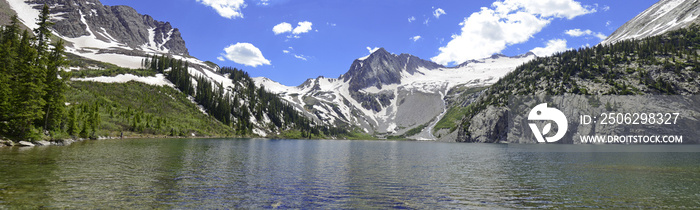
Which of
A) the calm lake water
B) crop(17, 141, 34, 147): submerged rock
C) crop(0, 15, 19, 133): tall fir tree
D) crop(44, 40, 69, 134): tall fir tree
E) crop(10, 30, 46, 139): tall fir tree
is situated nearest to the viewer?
the calm lake water

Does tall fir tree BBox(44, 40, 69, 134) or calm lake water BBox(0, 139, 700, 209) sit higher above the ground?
tall fir tree BBox(44, 40, 69, 134)

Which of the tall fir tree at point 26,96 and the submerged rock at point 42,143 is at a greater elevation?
the tall fir tree at point 26,96

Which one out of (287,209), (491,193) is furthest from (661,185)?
(287,209)

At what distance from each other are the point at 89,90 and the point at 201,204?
186 m

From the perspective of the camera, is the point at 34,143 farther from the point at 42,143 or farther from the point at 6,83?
the point at 6,83

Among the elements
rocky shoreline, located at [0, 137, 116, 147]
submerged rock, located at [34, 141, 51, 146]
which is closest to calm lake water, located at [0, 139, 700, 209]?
rocky shoreline, located at [0, 137, 116, 147]

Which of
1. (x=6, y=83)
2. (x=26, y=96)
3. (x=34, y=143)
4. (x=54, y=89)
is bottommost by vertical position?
(x=34, y=143)

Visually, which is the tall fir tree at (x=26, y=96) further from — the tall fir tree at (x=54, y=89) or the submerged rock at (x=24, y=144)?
the tall fir tree at (x=54, y=89)

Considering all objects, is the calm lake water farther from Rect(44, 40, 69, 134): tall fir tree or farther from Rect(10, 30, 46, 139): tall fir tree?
Rect(44, 40, 69, 134): tall fir tree

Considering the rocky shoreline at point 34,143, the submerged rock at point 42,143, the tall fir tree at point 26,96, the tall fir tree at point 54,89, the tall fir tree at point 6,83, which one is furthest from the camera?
the tall fir tree at point 54,89

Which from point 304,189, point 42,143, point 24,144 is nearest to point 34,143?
point 42,143

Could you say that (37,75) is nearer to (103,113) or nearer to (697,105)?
(103,113)

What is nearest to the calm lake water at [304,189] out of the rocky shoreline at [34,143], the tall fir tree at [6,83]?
the tall fir tree at [6,83]

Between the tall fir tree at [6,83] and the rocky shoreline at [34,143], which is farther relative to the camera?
the rocky shoreline at [34,143]
